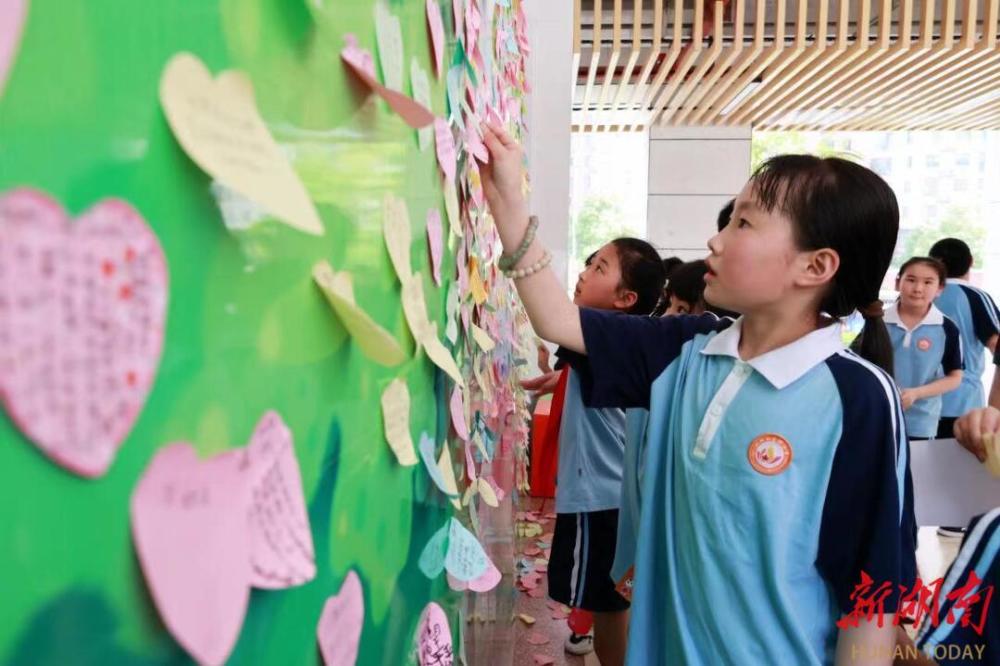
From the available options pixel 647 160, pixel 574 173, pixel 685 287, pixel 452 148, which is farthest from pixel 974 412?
pixel 574 173

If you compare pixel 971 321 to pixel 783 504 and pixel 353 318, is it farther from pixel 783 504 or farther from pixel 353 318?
pixel 353 318

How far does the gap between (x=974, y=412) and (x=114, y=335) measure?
100cm

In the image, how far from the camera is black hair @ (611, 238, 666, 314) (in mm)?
1825

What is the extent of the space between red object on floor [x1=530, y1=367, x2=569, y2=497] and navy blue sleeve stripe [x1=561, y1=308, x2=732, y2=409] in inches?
34.3

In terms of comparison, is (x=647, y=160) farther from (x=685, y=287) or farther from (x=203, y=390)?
(x=203, y=390)

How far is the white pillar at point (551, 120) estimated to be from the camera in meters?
2.66

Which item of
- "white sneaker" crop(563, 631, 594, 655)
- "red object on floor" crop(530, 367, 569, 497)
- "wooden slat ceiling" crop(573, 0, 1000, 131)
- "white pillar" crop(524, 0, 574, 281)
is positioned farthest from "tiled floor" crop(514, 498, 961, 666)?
"wooden slat ceiling" crop(573, 0, 1000, 131)

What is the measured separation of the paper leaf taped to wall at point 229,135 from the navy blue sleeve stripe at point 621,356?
740mm

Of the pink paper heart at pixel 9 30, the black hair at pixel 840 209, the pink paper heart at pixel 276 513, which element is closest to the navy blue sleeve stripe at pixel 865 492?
the black hair at pixel 840 209

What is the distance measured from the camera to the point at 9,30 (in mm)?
165

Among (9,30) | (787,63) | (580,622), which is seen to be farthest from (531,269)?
(787,63)

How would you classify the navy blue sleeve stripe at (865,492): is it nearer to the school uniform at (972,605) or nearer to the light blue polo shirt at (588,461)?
the school uniform at (972,605)

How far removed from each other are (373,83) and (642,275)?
58.8 inches

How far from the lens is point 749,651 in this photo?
84 centimetres
